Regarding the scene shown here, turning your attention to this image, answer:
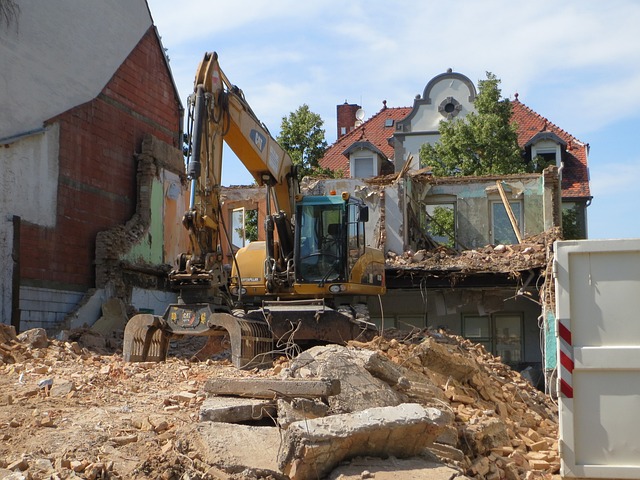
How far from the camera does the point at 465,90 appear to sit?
39.5 m

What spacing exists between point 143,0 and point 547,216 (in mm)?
13551

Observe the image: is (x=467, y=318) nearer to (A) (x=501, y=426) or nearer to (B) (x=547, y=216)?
(B) (x=547, y=216)

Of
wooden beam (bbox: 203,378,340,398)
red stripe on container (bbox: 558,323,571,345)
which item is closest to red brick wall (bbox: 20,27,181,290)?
wooden beam (bbox: 203,378,340,398)

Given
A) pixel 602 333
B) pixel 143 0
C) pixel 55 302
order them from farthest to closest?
pixel 143 0 < pixel 55 302 < pixel 602 333

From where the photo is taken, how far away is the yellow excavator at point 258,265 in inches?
458

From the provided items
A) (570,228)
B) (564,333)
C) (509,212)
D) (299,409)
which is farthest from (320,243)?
(570,228)

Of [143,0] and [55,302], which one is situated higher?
[143,0]

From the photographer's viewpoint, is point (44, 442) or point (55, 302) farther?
point (55, 302)

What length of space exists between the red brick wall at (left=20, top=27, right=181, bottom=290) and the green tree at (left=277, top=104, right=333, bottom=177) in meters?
7.89

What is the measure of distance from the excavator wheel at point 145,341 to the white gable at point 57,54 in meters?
7.09

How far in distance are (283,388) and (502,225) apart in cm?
2153

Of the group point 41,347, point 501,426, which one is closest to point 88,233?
point 41,347

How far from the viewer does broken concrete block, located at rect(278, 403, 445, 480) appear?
5.62 metres

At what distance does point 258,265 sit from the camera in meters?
15.3
